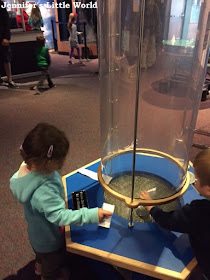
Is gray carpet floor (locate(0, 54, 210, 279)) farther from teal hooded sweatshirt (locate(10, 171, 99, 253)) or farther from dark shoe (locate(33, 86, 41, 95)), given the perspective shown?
teal hooded sweatshirt (locate(10, 171, 99, 253))

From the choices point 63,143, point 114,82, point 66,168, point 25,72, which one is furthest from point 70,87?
point 63,143

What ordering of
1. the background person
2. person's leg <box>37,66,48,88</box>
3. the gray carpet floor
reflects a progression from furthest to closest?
1. the background person
2. person's leg <box>37,66,48,88</box>
3. the gray carpet floor

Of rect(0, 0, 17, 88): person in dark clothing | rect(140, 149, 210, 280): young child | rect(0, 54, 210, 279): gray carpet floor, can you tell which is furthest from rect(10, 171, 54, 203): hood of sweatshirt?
rect(0, 0, 17, 88): person in dark clothing

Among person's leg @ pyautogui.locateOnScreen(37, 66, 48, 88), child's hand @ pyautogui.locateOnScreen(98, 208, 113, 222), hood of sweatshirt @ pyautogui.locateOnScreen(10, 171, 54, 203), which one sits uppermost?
hood of sweatshirt @ pyautogui.locateOnScreen(10, 171, 54, 203)

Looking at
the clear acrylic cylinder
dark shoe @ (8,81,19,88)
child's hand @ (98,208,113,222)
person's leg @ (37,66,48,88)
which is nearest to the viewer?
child's hand @ (98,208,113,222)

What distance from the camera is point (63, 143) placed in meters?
0.91

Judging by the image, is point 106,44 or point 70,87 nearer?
point 106,44

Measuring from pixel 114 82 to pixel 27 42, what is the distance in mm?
3591

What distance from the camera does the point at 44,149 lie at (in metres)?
0.88

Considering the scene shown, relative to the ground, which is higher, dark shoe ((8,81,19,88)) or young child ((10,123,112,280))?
young child ((10,123,112,280))

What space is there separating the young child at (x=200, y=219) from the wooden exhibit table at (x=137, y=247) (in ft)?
0.18

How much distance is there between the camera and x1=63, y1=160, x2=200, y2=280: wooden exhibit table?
2.91ft

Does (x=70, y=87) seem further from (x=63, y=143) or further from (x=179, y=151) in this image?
(x=63, y=143)

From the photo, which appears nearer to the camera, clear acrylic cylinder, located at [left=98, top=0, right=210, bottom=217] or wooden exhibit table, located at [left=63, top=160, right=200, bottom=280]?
wooden exhibit table, located at [left=63, top=160, right=200, bottom=280]
